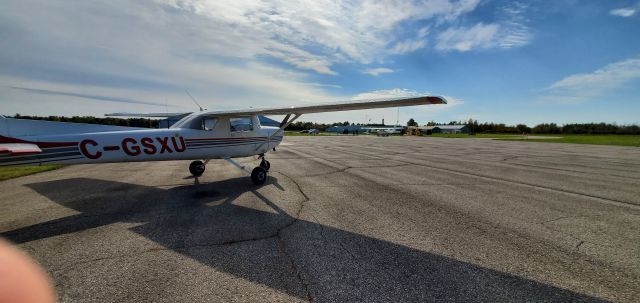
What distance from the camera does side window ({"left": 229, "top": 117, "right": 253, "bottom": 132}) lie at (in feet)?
30.3

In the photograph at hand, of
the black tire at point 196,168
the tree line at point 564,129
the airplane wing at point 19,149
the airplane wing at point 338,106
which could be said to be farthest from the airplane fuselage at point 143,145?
the tree line at point 564,129

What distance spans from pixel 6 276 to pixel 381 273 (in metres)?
3.29

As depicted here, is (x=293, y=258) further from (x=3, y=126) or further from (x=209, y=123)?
(x=3, y=126)

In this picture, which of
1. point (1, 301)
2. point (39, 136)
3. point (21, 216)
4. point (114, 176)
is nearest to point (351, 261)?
point (1, 301)

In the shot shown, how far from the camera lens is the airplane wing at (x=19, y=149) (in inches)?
204

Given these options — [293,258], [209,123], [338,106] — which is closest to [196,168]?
[209,123]

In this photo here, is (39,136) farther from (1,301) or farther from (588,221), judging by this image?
(588,221)

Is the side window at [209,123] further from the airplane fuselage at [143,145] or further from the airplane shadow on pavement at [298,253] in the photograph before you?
the airplane shadow on pavement at [298,253]

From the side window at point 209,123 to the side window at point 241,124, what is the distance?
57 centimetres

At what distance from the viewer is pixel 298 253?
154 inches

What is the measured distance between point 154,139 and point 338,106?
521 centimetres

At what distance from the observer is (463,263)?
3.66 metres

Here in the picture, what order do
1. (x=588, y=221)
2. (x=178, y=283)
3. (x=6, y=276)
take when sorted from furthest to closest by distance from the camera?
1. (x=588, y=221)
2. (x=178, y=283)
3. (x=6, y=276)

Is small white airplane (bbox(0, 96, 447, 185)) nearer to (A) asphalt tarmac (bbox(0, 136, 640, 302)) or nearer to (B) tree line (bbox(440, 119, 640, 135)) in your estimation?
(A) asphalt tarmac (bbox(0, 136, 640, 302))
